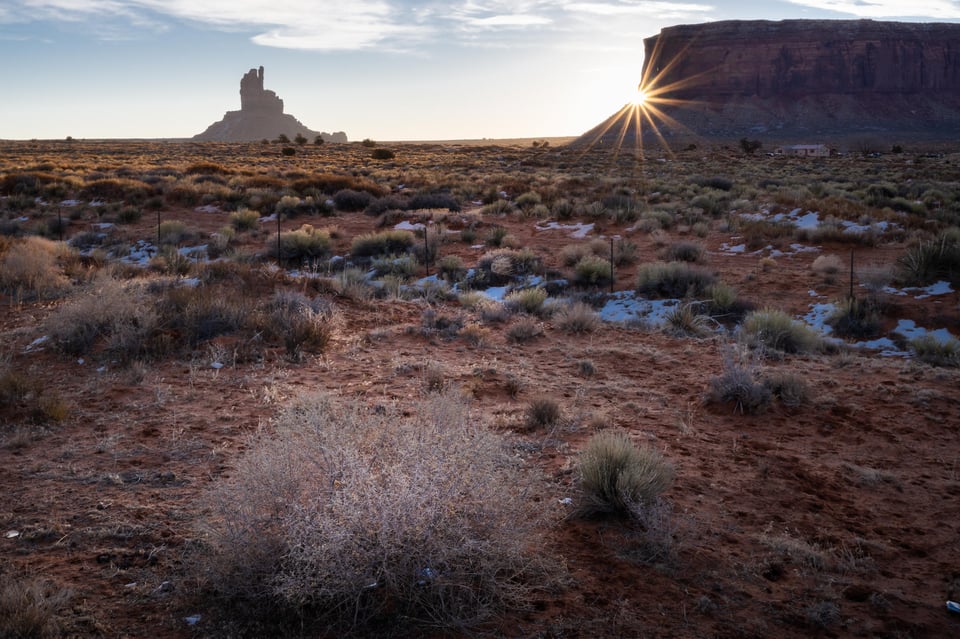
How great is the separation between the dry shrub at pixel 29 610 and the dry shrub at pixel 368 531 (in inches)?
25.5

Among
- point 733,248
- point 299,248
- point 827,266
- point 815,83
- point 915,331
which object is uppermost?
point 815,83

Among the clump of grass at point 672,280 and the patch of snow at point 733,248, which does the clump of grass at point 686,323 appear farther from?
the patch of snow at point 733,248

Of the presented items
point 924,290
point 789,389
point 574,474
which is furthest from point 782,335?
point 574,474

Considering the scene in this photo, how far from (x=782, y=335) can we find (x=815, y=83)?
11129 centimetres

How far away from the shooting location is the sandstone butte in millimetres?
99125

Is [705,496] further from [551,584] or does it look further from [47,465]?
[47,465]

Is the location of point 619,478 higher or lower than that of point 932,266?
lower

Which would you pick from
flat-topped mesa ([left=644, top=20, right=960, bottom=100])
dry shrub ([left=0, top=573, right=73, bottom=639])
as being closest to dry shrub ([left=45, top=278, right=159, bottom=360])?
dry shrub ([left=0, top=573, right=73, bottom=639])

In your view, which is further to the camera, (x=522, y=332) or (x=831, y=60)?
(x=831, y=60)

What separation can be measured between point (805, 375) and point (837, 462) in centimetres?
261

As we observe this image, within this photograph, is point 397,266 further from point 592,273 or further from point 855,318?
point 855,318

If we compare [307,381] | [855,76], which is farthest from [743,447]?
[855,76]

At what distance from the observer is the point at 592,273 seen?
14016 millimetres

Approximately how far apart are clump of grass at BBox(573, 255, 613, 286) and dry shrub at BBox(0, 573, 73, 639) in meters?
11.6
